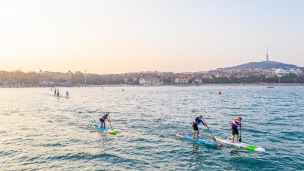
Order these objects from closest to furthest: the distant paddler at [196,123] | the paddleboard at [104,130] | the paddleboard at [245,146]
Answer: the paddleboard at [245,146], the distant paddler at [196,123], the paddleboard at [104,130]

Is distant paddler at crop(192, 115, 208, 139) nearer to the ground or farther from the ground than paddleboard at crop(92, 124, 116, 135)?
farther from the ground

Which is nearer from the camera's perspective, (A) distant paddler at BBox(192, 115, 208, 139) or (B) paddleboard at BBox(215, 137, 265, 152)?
(B) paddleboard at BBox(215, 137, 265, 152)

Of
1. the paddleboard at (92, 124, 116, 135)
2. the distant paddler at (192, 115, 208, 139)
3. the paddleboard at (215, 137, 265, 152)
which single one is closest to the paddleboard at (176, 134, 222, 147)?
the distant paddler at (192, 115, 208, 139)

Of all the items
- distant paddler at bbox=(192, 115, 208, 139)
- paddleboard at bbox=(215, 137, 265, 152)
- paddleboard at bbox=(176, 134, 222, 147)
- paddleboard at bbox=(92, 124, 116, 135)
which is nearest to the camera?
paddleboard at bbox=(215, 137, 265, 152)

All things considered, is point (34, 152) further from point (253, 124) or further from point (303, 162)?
point (253, 124)

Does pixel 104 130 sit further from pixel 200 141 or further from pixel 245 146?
pixel 245 146

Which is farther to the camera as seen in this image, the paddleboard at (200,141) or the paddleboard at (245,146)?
the paddleboard at (200,141)

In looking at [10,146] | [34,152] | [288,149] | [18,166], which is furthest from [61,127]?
[288,149]

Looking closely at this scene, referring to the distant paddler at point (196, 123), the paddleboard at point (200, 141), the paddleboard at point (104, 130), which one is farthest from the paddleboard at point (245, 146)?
the paddleboard at point (104, 130)

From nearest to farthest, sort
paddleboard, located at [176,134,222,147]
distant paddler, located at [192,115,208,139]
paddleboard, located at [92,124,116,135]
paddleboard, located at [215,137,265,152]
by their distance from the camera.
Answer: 1. paddleboard, located at [215,137,265,152]
2. paddleboard, located at [176,134,222,147]
3. distant paddler, located at [192,115,208,139]
4. paddleboard, located at [92,124,116,135]

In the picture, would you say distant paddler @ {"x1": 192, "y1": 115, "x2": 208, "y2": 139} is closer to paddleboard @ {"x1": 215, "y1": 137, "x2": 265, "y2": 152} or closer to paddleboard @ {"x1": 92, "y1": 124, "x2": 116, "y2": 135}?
paddleboard @ {"x1": 215, "y1": 137, "x2": 265, "y2": 152}

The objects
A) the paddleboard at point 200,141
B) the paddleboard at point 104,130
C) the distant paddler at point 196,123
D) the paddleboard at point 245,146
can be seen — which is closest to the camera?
the paddleboard at point 245,146

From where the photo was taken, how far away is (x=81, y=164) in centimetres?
1845

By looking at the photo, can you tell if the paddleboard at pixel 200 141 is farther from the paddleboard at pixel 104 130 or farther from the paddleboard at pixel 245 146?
the paddleboard at pixel 104 130
